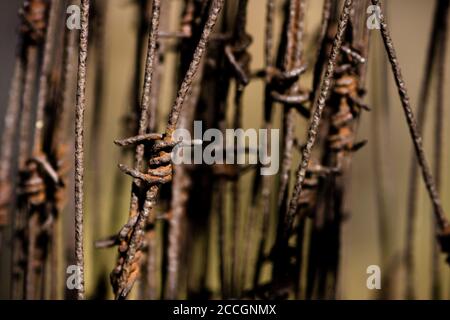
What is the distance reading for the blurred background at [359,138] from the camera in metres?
0.84

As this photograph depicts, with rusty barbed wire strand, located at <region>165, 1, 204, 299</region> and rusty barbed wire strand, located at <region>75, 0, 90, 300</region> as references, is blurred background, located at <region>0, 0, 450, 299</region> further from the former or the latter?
rusty barbed wire strand, located at <region>75, 0, 90, 300</region>

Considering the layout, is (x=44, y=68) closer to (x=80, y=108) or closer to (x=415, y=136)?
(x=80, y=108)

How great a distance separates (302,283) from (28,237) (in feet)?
1.54

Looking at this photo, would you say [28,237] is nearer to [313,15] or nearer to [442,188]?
[313,15]

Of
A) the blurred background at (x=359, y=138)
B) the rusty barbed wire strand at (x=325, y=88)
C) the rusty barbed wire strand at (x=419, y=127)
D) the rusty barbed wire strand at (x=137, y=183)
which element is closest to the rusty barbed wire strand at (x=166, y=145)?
the rusty barbed wire strand at (x=137, y=183)

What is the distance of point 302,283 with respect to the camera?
80cm

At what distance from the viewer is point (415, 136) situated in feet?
1.88

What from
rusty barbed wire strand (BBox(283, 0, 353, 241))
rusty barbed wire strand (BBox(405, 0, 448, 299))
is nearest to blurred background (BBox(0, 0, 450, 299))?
rusty barbed wire strand (BBox(405, 0, 448, 299))

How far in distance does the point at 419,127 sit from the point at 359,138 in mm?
109

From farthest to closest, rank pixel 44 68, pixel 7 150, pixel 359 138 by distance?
pixel 359 138
pixel 7 150
pixel 44 68

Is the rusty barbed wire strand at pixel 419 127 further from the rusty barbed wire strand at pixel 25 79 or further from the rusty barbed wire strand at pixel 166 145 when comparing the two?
the rusty barbed wire strand at pixel 25 79

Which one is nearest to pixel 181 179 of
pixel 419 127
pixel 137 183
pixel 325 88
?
pixel 137 183

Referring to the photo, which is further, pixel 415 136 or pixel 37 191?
pixel 37 191
